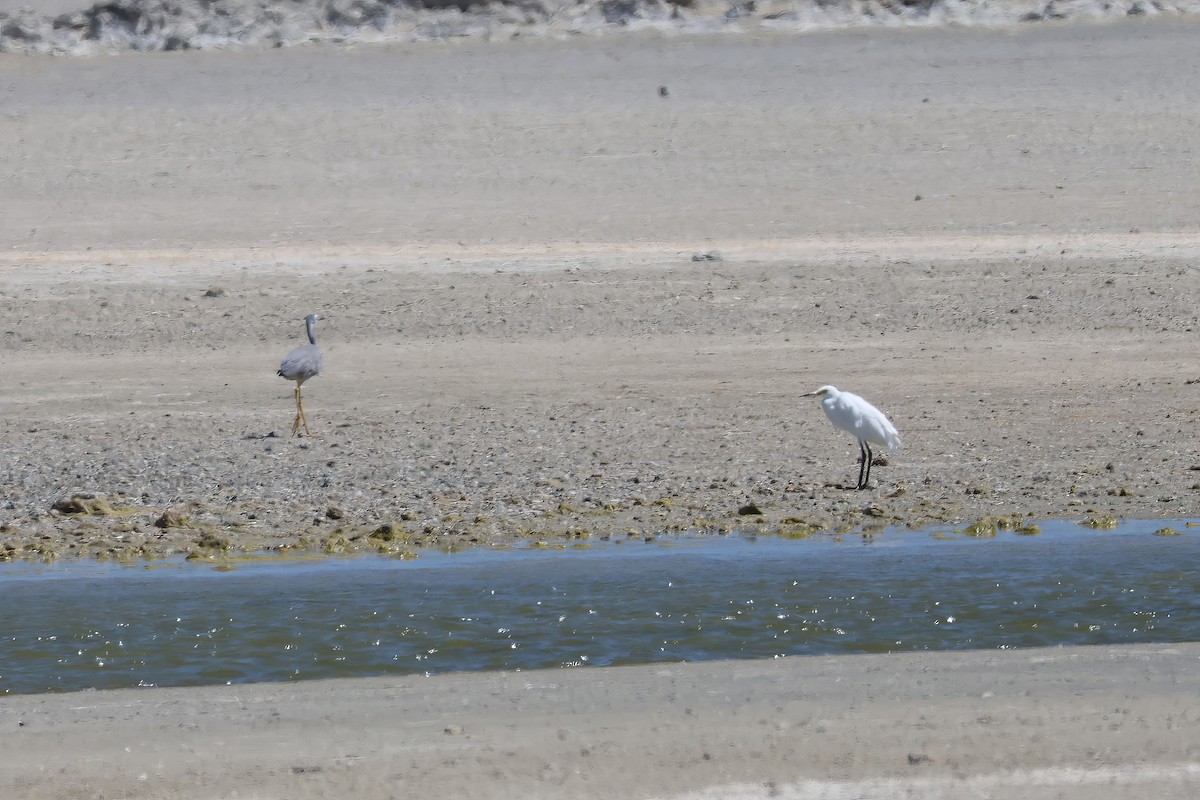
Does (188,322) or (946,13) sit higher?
(946,13)

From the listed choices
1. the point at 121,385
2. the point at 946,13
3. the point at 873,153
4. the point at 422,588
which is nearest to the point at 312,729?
the point at 422,588

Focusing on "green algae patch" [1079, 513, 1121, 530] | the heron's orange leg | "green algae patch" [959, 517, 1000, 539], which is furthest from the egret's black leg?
the heron's orange leg

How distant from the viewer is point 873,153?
18.8 m

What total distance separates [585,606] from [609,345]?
5.50 metres

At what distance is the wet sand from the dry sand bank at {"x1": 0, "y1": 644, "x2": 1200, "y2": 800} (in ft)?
0.06

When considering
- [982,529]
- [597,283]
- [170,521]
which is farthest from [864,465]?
[597,283]

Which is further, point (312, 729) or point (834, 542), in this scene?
point (834, 542)

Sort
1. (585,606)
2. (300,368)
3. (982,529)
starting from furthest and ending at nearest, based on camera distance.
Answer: (300,368) < (982,529) < (585,606)

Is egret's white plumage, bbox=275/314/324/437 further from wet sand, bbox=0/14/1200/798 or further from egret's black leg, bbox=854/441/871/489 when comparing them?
egret's black leg, bbox=854/441/871/489

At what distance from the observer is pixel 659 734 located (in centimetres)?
609

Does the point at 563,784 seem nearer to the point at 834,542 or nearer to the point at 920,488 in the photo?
the point at 834,542

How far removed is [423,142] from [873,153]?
4319mm

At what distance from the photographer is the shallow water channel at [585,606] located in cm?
730

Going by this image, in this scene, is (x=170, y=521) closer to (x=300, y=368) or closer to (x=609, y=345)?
(x=300, y=368)
